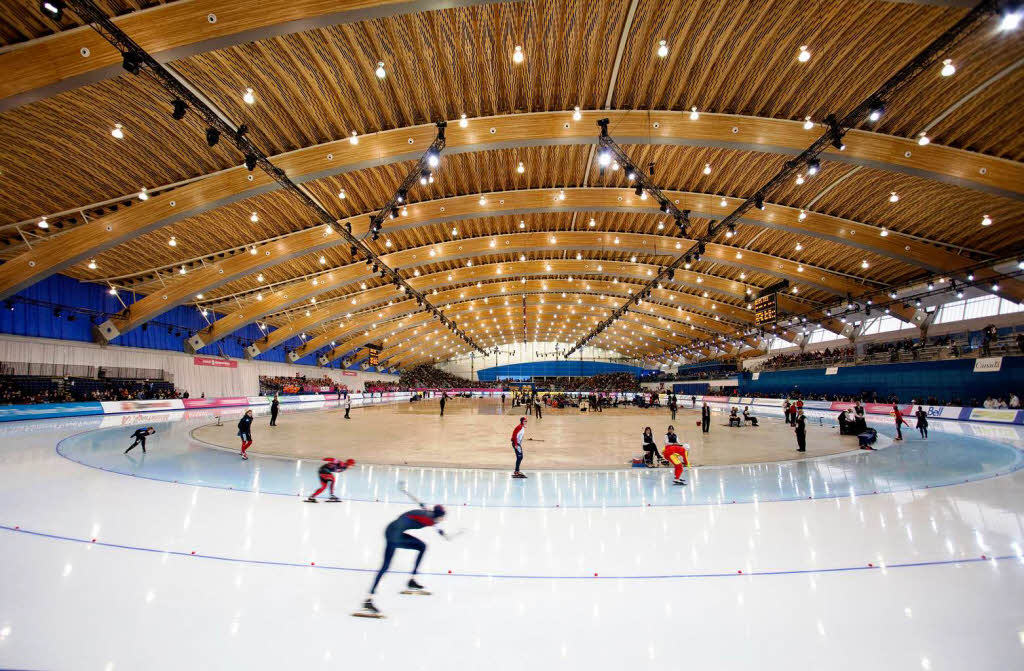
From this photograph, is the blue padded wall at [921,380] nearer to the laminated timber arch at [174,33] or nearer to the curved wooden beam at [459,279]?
the curved wooden beam at [459,279]

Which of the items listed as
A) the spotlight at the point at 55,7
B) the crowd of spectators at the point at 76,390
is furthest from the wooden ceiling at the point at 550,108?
the crowd of spectators at the point at 76,390

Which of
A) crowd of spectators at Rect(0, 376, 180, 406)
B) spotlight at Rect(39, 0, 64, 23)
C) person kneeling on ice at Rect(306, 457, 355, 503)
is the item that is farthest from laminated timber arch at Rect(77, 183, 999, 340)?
person kneeling on ice at Rect(306, 457, 355, 503)

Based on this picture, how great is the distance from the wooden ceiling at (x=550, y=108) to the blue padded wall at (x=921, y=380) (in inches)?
249

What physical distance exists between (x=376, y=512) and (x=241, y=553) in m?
1.87

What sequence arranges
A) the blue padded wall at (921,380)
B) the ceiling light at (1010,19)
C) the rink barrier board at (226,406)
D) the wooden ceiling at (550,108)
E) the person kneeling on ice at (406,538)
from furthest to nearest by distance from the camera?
1. the blue padded wall at (921,380)
2. the rink barrier board at (226,406)
3. the wooden ceiling at (550,108)
4. the ceiling light at (1010,19)
5. the person kneeling on ice at (406,538)

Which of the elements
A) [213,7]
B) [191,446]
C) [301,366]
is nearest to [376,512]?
[191,446]

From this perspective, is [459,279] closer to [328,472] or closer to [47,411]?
[47,411]

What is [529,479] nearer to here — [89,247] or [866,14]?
[866,14]

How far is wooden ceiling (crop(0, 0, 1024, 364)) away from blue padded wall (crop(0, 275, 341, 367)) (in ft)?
11.2

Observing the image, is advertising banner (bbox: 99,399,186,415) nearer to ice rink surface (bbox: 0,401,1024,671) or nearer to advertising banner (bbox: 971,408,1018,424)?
ice rink surface (bbox: 0,401,1024,671)

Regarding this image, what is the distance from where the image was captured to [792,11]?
32.0ft

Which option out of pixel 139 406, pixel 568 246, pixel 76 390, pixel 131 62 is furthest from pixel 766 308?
pixel 76 390

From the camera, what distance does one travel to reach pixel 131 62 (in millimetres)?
8938

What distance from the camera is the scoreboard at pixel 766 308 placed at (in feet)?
78.2
